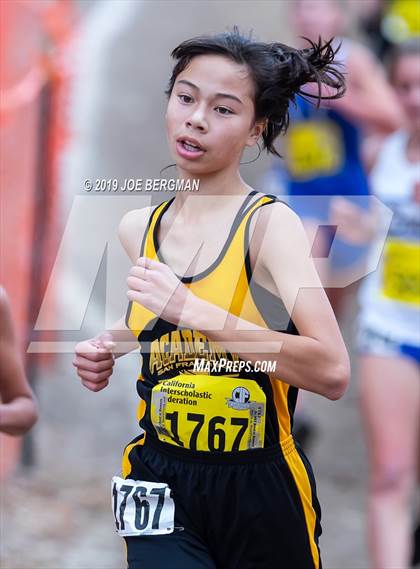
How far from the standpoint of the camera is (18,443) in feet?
17.4

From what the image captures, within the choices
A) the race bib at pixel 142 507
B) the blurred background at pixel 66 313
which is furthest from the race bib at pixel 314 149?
the race bib at pixel 142 507

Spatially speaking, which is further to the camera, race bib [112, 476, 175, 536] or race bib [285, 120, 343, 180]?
race bib [285, 120, 343, 180]

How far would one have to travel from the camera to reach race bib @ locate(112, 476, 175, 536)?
277 cm

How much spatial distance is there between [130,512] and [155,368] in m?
0.35

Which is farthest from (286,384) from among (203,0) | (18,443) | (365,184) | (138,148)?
(203,0)

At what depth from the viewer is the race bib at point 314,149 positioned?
18.8 ft

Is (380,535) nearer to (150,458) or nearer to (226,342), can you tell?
(150,458)

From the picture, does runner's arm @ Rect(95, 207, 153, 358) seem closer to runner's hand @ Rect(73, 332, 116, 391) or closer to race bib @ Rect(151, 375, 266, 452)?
runner's hand @ Rect(73, 332, 116, 391)

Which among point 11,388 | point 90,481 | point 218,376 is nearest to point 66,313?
point 90,481

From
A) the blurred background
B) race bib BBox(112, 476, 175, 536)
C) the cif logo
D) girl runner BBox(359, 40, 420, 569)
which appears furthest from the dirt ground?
the cif logo

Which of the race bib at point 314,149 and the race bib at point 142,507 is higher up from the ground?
the race bib at point 314,149

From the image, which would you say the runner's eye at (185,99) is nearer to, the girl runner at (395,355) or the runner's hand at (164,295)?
the runner's hand at (164,295)

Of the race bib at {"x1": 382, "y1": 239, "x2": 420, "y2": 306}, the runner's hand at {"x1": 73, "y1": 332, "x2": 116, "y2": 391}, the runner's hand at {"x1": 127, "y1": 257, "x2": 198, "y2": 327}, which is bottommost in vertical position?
the runner's hand at {"x1": 73, "y1": 332, "x2": 116, "y2": 391}

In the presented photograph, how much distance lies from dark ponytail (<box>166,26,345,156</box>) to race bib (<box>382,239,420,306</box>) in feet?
6.02
